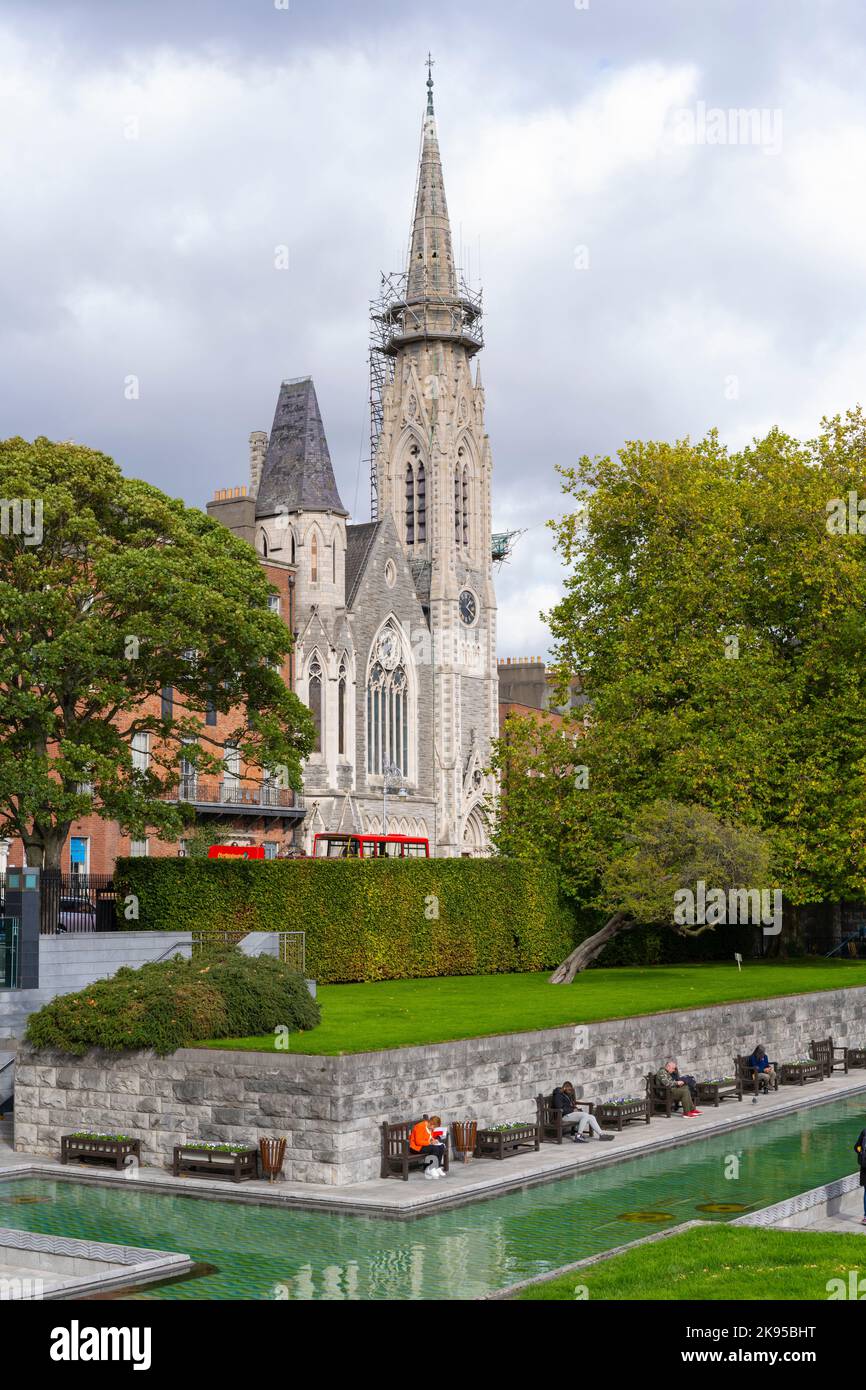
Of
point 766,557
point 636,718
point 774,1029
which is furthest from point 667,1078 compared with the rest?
point 766,557

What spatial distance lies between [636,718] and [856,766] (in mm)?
6150

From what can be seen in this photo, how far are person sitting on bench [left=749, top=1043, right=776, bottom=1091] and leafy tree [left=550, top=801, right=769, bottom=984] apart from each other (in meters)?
6.16

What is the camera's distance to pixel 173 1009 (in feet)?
67.5

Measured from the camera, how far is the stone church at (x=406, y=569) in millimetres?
68125

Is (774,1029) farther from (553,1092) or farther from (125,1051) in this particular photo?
(125,1051)

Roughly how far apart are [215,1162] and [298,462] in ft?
176

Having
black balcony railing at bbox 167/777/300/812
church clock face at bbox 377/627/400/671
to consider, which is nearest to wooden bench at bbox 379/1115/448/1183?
black balcony railing at bbox 167/777/300/812

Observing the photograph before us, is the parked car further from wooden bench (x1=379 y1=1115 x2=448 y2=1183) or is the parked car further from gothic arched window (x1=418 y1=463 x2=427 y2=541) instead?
gothic arched window (x1=418 y1=463 x2=427 y2=541)

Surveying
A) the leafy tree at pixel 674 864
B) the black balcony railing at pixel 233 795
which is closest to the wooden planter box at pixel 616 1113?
the leafy tree at pixel 674 864

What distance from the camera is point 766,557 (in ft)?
142

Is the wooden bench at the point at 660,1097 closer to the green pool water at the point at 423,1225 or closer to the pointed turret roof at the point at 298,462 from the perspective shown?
the green pool water at the point at 423,1225

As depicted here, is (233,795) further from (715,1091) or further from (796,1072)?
(715,1091)

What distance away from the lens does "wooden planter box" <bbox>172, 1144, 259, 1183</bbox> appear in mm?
18594
